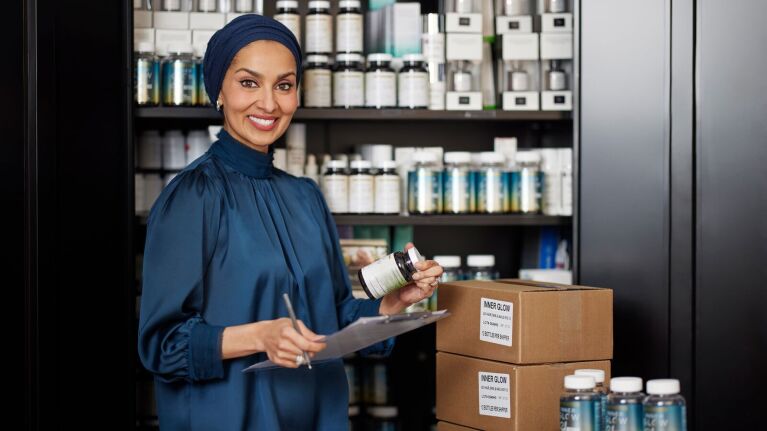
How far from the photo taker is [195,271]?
78.5 inches

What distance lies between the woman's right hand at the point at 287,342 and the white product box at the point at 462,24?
5.54 feet

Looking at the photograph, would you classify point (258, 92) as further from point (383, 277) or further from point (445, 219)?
point (445, 219)

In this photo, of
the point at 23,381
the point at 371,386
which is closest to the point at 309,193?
the point at 23,381

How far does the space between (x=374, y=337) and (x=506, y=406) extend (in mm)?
410

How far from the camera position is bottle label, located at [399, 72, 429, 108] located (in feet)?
10.5

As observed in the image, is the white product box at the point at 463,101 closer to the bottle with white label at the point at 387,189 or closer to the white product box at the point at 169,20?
the bottle with white label at the point at 387,189

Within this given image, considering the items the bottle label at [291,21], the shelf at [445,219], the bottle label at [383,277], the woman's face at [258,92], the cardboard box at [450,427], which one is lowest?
the cardboard box at [450,427]

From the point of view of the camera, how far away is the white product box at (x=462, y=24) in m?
3.24

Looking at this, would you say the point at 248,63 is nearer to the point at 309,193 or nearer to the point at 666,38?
the point at 309,193

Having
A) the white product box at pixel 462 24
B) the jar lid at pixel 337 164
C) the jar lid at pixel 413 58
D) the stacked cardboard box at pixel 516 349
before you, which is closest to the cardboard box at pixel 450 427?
the stacked cardboard box at pixel 516 349

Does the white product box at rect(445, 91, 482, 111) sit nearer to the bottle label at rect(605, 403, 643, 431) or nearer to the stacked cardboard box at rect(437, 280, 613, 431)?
the stacked cardboard box at rect(437, 280, 613, 431)

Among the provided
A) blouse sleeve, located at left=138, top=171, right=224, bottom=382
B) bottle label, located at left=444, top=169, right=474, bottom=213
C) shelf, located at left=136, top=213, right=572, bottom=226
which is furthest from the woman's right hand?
bottle label, located at left=444, top=169, right=474, bottom=213

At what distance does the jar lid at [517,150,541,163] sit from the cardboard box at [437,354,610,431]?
1.19 m

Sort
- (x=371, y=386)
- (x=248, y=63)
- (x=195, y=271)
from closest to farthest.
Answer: (x=195, y=271), (x=248, y=63), (x=371, y=386)
